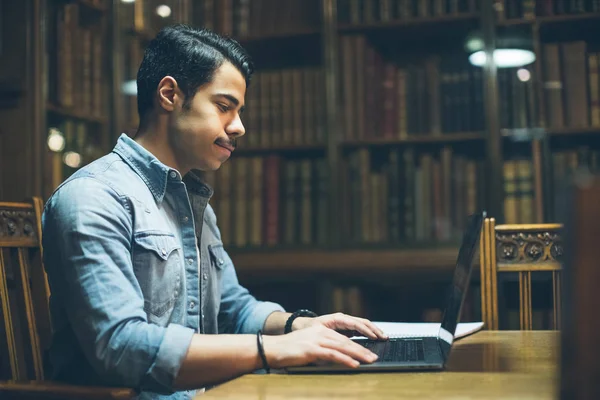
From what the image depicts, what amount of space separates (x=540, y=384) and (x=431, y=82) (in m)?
1.91

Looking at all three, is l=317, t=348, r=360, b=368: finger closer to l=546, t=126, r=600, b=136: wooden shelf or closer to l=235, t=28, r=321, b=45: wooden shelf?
l=546, t=126, r=600, b=136: wooden shelf

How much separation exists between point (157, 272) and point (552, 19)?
185cm

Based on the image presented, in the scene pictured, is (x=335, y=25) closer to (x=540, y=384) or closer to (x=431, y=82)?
(x=431, y=82)

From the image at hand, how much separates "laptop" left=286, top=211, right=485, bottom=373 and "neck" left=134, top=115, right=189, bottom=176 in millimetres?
496

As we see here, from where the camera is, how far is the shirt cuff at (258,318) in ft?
4.67

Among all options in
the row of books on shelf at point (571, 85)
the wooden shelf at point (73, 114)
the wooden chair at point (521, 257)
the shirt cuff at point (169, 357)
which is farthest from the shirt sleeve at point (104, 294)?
the row of books on shelf at point (571, 85)

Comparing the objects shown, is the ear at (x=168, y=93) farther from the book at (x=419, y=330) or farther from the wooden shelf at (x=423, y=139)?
the wooden shelf at (x=423, y=139)

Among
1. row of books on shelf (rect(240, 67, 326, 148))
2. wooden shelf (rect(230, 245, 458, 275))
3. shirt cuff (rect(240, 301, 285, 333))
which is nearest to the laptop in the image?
shirt cuff (rect(240, 301, 285, 333))

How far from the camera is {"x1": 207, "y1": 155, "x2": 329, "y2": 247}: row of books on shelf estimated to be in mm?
2645

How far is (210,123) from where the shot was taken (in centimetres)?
132

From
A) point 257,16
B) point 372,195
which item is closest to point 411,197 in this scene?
point 372,195

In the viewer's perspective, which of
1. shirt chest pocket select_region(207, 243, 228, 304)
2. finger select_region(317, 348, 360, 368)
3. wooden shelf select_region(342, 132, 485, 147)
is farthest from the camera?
wooden shelf select_region(342, 132, 485, 147)

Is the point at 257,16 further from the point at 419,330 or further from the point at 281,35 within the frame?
the point at 419,330

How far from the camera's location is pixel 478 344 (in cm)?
119
